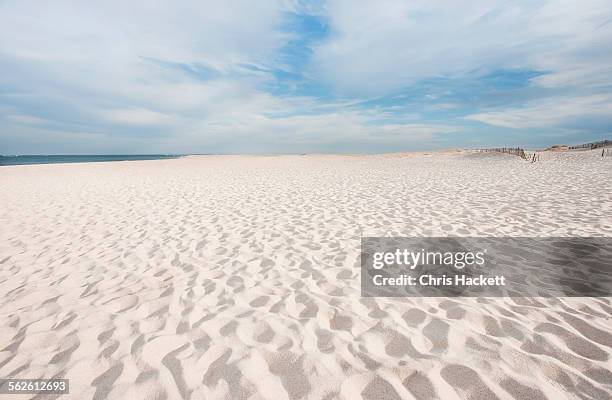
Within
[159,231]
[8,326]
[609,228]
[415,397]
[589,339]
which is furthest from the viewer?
[159,231]

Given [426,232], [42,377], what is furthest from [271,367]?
[426,232]

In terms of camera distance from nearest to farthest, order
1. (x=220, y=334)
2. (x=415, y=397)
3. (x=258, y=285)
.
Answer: (x=415, y=397) < (x=220, y=334) < (x=258, y=285)

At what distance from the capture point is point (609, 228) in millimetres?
6105

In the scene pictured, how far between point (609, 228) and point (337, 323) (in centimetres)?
670

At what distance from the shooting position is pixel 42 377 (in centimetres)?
263

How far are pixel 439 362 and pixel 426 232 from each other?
402 centimetres

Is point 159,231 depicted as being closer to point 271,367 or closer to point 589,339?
point 271,367

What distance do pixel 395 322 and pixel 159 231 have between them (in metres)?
Answer: 5.84

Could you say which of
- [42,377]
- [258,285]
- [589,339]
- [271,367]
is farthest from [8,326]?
[589,339]

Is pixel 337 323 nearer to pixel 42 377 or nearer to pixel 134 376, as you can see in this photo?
pixel 134 376

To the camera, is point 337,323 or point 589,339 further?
point 337,323

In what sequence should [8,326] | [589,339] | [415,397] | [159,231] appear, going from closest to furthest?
[415,397] < [589,339] < [8,326] < [159,231]

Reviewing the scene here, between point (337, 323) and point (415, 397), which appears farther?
point (337, 323)

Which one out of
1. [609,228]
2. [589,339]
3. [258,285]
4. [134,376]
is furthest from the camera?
[609,228]
